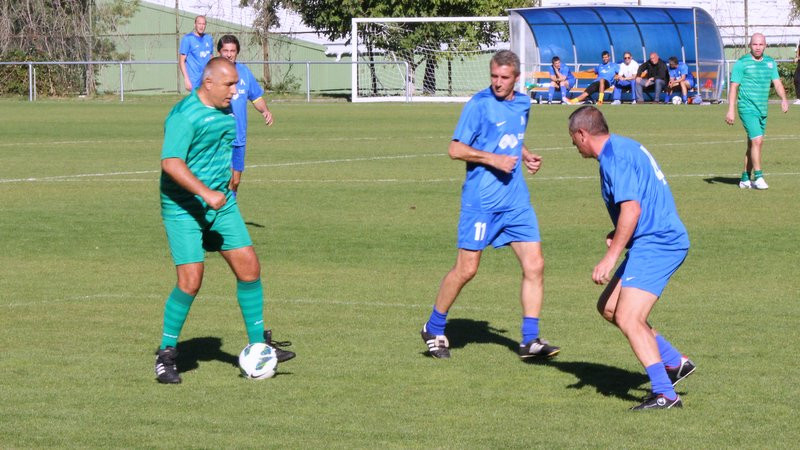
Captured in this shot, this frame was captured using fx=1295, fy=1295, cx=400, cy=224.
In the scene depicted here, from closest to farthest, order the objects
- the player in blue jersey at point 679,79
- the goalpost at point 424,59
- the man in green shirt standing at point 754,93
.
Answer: the man in green shirt standing at point 754,93
the player in blue jersey at point 679,79
the goalpost at point 424,59

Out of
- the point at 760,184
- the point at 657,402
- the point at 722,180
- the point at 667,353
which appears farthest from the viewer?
the point at 722,180

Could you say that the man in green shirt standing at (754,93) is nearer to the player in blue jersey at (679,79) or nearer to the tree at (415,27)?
the player in blue jersey at (679,79)

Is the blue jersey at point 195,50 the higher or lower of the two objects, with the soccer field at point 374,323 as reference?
higher

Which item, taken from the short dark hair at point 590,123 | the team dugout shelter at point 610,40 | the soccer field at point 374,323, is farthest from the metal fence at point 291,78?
the short dark hair at point 590,123

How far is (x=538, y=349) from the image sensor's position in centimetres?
834

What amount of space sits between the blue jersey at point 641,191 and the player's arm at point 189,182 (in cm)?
217

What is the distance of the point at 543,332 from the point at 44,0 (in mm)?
46641

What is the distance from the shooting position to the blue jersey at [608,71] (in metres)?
42.5

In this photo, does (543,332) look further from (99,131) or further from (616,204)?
(99,131)

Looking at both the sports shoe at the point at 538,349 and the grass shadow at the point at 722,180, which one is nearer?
the sports shoe at the point at 538,349

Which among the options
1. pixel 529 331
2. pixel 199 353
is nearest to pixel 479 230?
pixel 529 331

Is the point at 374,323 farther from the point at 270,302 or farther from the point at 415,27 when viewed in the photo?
the point at 415,27

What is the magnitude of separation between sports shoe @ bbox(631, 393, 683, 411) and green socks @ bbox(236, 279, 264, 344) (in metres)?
2.39

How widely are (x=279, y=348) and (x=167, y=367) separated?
1058 mm
